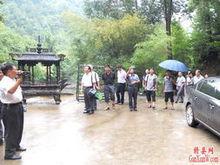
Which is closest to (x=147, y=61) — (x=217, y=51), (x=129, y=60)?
(x=129, y=60)

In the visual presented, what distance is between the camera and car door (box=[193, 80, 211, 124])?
399 inches

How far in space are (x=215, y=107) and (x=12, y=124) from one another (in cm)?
439

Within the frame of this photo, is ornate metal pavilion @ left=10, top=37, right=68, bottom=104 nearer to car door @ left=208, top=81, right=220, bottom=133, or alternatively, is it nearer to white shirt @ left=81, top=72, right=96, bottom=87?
white shirt @ left=81, top=72, right=96, bottom=87

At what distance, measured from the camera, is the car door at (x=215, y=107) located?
362 inches

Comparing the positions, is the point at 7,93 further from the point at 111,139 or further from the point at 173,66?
the point at 173,66

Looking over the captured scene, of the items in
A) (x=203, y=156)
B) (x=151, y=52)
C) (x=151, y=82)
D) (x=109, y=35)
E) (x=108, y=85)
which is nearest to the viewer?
(x=203, y=156)

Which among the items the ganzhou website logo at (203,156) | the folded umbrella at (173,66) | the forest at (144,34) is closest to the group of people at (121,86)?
the folded umbrella at (173,66)

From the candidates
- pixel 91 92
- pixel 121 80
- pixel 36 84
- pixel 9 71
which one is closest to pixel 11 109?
pixel 9 71

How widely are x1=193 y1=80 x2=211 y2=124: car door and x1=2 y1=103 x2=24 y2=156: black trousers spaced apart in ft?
14.4

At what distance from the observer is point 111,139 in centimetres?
996

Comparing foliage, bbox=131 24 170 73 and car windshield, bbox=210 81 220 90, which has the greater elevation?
foliage, bbox=131 24 170 73

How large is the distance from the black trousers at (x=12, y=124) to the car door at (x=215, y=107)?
13.7 ft

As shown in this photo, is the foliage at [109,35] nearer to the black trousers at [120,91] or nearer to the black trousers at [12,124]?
the black trousers at [120,91]

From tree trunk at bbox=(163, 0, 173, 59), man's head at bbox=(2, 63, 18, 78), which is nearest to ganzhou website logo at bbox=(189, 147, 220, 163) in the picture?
man's head at bbox=(2, 63, 18, 78)
